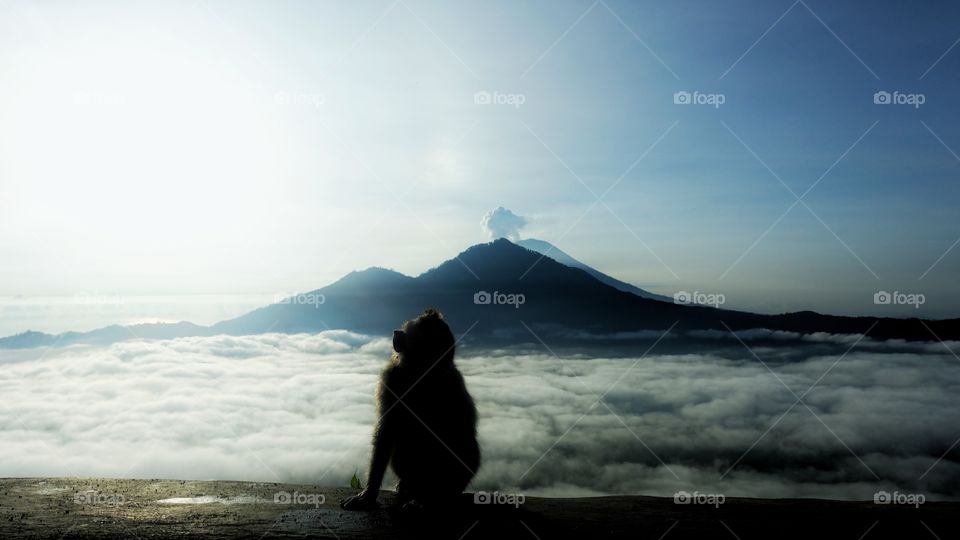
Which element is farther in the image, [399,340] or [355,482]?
[355,482]

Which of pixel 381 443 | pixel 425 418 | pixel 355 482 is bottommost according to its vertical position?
pixel 355 482

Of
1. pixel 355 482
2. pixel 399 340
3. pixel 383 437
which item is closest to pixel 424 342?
pixel 399 340

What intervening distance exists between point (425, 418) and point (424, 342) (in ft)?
2.76

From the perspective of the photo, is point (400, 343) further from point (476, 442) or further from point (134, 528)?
point (134, 528)

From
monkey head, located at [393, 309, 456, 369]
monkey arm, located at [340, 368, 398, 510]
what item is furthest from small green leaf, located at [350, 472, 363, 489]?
monkey head, located at [393, 309, 456, 369]

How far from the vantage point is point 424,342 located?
23.6 feet

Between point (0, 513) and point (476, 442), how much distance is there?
5.05m

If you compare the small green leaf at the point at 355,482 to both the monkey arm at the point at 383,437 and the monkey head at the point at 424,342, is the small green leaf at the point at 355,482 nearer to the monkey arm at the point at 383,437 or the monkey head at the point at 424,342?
the monkey arm at the point at 383,437

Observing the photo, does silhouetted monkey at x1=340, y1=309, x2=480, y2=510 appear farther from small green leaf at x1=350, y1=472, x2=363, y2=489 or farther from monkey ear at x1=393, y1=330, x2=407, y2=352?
Answer: small green leaf at x1=350, y1=472, x2=363, y2=489

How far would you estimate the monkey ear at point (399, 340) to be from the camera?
7125 millimetres

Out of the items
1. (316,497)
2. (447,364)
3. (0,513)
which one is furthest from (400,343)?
(0,513)

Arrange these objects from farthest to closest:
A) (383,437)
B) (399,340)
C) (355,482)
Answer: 1. (355,482)
2. (383,437)
3. (399,340)

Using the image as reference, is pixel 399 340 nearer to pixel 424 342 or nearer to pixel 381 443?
pixel 424 342

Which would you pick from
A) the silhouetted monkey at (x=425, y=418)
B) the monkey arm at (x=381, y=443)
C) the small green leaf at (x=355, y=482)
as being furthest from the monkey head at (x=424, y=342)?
the small green leaf at (x=355, y=482)
